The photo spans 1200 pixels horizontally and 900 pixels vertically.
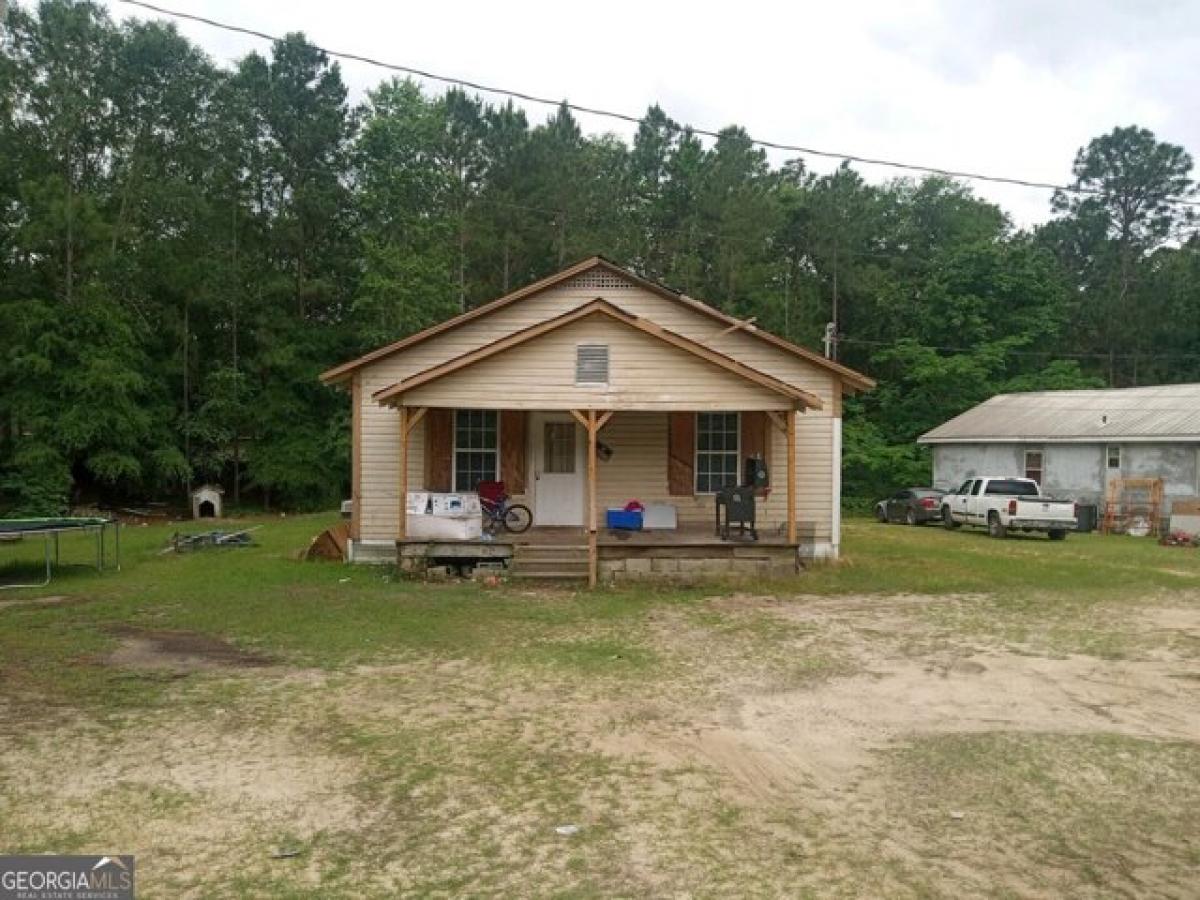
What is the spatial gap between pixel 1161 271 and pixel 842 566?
4271 cm

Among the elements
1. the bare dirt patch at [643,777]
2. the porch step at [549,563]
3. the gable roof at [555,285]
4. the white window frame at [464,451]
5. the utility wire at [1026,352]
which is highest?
the utility wire at [1026,352]

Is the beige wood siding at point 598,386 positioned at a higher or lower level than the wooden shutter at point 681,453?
higher

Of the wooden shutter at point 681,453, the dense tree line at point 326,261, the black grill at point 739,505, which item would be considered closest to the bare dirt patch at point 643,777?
the black grill at point 739,505

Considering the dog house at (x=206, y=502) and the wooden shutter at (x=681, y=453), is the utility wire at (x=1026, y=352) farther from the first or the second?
the dog house at (x=206, y=502)

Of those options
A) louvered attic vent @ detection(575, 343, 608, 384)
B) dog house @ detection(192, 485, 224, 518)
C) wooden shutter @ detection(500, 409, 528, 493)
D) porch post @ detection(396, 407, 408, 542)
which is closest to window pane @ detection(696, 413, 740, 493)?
louvered attic vent @ detection(575, 343, 608, 384)

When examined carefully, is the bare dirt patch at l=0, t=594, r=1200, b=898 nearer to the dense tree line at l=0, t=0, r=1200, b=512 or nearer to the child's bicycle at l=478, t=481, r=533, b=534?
the child's bicycle at l=478, t=481, r=533, b=534

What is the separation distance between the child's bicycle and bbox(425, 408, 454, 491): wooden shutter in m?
0.67

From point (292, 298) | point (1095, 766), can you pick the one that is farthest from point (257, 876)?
point (292, 298)

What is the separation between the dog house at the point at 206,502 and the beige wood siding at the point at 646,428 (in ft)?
57.6

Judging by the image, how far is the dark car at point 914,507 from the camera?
26.2m

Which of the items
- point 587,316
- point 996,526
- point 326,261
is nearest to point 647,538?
point 587,316

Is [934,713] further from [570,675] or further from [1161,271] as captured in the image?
[1161,271]

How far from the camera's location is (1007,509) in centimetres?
2216

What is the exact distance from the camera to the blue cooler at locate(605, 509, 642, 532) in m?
15.2
